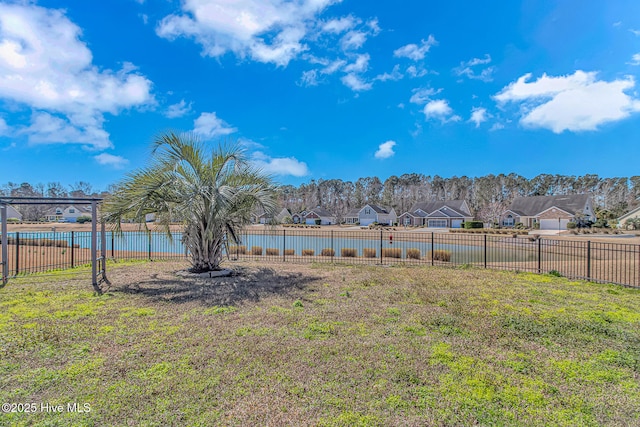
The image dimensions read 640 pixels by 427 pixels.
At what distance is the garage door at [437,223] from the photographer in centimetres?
5094

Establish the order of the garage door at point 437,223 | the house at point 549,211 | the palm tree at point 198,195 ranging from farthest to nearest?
the garage door at point 437,223 → the house at point 549,211 → the palm tree at point 198,195

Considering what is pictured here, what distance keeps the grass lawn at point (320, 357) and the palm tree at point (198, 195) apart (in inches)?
82.3

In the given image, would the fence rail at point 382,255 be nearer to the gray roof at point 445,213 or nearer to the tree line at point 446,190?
the gray roof at point 445,213

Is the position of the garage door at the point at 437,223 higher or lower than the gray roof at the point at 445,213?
lower

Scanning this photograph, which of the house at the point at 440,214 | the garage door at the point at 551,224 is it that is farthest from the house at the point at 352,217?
the garage door at the point at 551,224

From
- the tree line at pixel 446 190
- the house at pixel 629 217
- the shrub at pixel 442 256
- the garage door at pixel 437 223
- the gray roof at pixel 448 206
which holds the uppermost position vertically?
the tree line at pixel 446 190

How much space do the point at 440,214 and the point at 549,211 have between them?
14.7m

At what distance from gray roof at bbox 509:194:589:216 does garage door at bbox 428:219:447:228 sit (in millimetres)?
11000

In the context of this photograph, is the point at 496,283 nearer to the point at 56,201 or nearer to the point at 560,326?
the point at 560,326

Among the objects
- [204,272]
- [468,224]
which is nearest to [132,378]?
[204,272]

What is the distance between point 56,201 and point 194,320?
5.38 meters

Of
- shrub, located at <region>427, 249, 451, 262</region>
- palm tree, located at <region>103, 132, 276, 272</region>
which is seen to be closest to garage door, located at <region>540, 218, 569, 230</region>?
shrub, located at <region>427, 249, 451, 262</region>

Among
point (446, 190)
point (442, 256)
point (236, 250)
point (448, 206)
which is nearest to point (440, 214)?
point (448, 206)

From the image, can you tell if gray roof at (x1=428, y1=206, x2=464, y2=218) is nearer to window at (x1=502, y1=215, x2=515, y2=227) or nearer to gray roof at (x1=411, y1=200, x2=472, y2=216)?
gray roof at (x1=411, y1=200, x2=472, y2=216)
